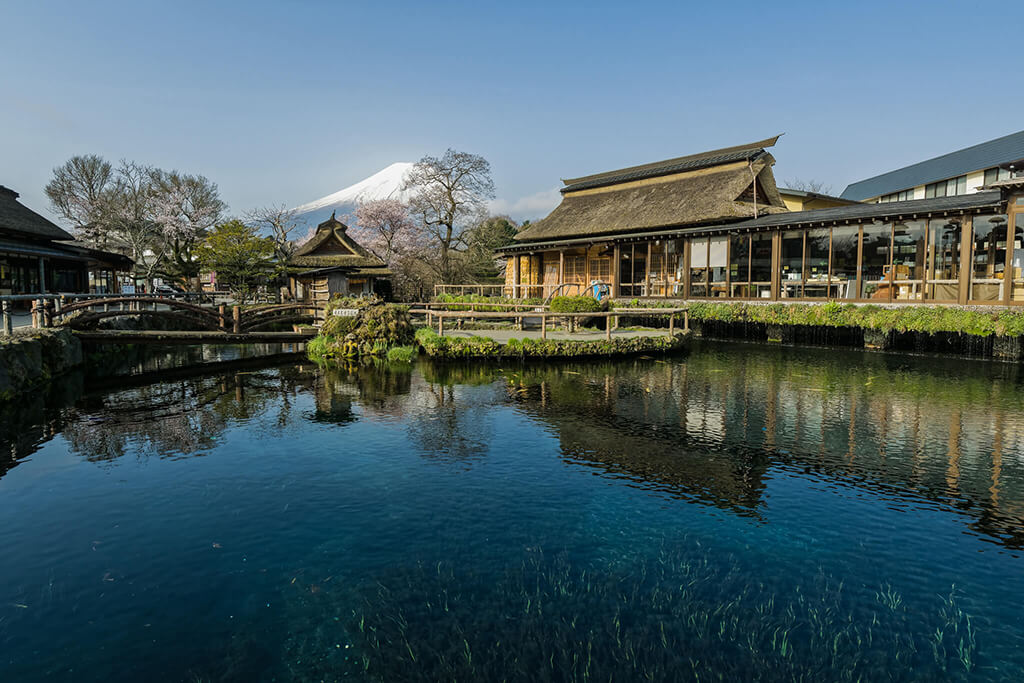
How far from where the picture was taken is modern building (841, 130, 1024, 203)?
3922cm

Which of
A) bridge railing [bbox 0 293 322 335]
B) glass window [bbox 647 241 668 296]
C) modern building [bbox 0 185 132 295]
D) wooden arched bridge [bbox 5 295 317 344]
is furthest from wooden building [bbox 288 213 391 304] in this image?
glass window [bbox 647 241 668 296]

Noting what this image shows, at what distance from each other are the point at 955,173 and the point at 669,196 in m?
27.1

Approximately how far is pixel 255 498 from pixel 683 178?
31104 mm

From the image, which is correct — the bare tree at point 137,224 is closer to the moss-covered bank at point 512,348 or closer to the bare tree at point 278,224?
the bare tree at point 278,224

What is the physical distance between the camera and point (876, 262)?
1013 inches

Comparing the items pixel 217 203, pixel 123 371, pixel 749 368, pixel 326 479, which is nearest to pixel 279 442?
pixel 326 479

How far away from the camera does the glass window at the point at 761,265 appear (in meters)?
25.5

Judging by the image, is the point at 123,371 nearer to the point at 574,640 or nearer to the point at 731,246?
the point at 574,640

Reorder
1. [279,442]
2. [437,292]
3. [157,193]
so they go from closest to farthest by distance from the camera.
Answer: [279,442] < [437,292] < [157,193]

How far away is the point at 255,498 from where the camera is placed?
296 inches

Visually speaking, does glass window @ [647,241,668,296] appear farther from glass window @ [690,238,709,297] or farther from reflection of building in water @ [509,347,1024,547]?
reflection of building in water @ [509,347,1024,547]

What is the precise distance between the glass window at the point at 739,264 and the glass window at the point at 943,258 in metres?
6.65

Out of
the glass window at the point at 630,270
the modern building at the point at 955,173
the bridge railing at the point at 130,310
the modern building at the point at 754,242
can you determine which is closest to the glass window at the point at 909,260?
the modern building at the point at 754,242

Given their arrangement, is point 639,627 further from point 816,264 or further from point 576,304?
point 816,264
